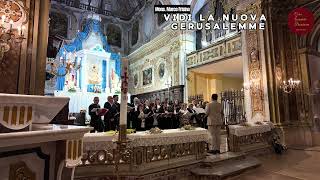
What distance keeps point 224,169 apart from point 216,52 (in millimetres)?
7653

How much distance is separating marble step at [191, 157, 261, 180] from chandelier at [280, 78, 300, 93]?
4.66 meters

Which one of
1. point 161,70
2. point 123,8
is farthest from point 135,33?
point 161,70

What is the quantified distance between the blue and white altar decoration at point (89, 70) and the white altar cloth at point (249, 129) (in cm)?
935

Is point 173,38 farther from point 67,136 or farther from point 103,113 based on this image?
point 67,136

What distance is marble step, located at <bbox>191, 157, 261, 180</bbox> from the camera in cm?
438

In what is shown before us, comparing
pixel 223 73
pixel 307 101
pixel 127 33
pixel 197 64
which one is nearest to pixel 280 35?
pixel 307 101

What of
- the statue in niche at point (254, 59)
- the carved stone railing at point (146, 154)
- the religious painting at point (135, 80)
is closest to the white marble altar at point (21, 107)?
the carved stone railing at point (146, 154)

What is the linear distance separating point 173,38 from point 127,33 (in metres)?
9.38

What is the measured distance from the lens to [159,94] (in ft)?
51.1

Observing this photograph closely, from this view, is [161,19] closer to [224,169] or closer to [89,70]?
[89,70]

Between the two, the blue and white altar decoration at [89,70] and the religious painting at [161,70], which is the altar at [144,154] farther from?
the religious painting at [161,70]

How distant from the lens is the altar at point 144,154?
399cm

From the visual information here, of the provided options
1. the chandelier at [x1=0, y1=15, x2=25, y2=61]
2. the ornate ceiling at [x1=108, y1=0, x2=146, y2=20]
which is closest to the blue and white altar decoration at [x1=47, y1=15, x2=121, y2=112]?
the ornate ceiling at [x1=108, y1=0, x2=146, y2=20]

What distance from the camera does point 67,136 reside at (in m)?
1.77
